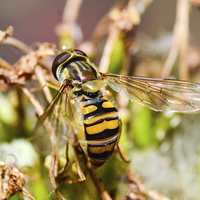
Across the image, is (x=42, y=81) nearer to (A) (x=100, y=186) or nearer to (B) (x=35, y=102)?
(B) (x=35, y=102)

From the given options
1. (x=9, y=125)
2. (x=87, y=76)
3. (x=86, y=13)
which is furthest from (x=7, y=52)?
(x=86, y=13)

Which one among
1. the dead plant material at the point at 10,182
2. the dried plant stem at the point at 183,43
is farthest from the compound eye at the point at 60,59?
the dried plant stem at the point at 183,43

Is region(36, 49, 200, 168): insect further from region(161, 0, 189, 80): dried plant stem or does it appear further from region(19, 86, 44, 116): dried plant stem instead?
region(161, 0, 189, 80): dried plant stem

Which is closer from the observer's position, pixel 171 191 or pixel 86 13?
pixel 171 191

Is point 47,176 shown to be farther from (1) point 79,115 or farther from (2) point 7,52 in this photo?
(2) point 7,52

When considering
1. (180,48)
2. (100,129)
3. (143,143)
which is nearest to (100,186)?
(100,129)

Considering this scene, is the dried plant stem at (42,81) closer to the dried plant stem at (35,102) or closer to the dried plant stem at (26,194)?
the dried plant stem at (35,102)
